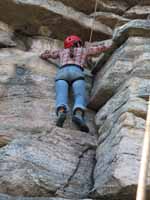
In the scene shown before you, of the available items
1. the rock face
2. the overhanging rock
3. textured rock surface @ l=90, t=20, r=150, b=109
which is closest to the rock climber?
the rock face

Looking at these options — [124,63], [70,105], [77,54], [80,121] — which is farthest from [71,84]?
[80,121]

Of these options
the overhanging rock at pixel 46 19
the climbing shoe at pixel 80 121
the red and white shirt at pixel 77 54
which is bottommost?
the climbing shoe at pixel 80 121

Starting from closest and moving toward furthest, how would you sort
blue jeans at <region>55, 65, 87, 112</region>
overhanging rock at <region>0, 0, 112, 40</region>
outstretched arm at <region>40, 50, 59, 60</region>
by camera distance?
blue jeans at <region>55, 65, 87, 112</region>, outstretched arm at <region>40, 50, 59, 60</region>, overhanging rock at <region>0, 0, 112, 40</region>

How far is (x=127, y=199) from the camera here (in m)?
6.63

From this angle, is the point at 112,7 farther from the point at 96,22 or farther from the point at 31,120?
the point at 31,120

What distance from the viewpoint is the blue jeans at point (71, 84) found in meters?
9.07

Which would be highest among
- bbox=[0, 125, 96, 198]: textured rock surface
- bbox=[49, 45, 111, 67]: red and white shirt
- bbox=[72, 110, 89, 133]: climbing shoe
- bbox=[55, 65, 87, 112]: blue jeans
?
bbox=[49, 45, 111, 67]: red and white shirt

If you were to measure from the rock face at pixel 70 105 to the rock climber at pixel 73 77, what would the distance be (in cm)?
19

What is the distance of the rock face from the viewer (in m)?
7.04

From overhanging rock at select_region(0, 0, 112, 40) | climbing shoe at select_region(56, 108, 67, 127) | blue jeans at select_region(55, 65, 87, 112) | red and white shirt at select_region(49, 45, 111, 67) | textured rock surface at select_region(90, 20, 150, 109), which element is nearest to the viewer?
climbing shoe at select_region(56, 108, 67, 127)

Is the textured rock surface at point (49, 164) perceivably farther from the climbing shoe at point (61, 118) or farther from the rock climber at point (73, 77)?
the rock climber at point (73, 77)

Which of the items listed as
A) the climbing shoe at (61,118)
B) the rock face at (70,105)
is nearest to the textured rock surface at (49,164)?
the rock face at (70,105)

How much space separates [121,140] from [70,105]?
7.68 ft

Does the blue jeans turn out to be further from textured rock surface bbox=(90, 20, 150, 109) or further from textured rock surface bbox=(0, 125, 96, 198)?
textured rock surface bbox=(0, 125, 96, 198)
